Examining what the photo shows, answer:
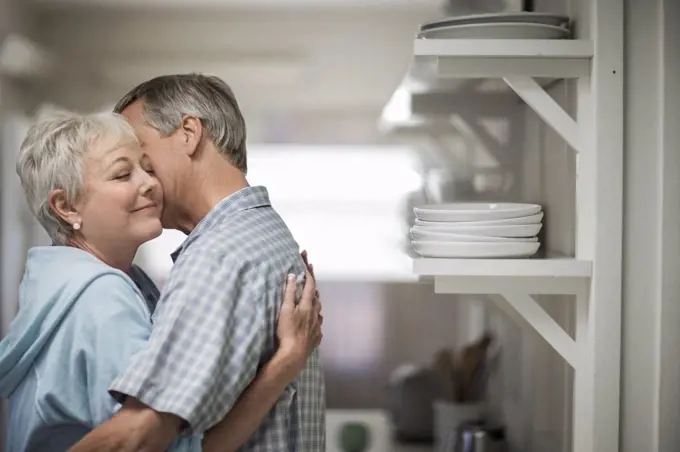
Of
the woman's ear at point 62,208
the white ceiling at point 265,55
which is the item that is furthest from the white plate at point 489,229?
the white ceiling at point 265,55

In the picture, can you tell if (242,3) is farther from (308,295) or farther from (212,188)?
(308,295)

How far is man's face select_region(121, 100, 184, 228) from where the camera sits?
4.74 feet

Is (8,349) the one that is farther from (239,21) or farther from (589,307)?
(239,21)

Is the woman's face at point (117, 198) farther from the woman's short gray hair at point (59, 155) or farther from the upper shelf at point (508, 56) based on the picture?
the upper shelf at point (508, 56)

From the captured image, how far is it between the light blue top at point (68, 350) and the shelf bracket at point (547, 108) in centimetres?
75

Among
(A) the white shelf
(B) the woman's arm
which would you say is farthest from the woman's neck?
(A) the white shelf

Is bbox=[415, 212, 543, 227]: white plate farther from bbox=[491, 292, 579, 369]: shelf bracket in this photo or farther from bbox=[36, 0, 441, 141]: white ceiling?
bbox=[36, 0, 441, 141]: white ceiling

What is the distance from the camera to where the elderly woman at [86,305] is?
50.1 inches

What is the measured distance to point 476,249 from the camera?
150 centimetres

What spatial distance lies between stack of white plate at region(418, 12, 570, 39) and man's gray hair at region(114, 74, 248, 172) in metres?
0.40

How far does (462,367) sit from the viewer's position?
244 cm

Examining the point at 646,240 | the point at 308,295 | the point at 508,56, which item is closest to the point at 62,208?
the point at 308,295

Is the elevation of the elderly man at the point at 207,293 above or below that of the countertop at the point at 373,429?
above

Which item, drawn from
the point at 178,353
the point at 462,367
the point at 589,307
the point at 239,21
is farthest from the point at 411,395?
the point at 178,353
